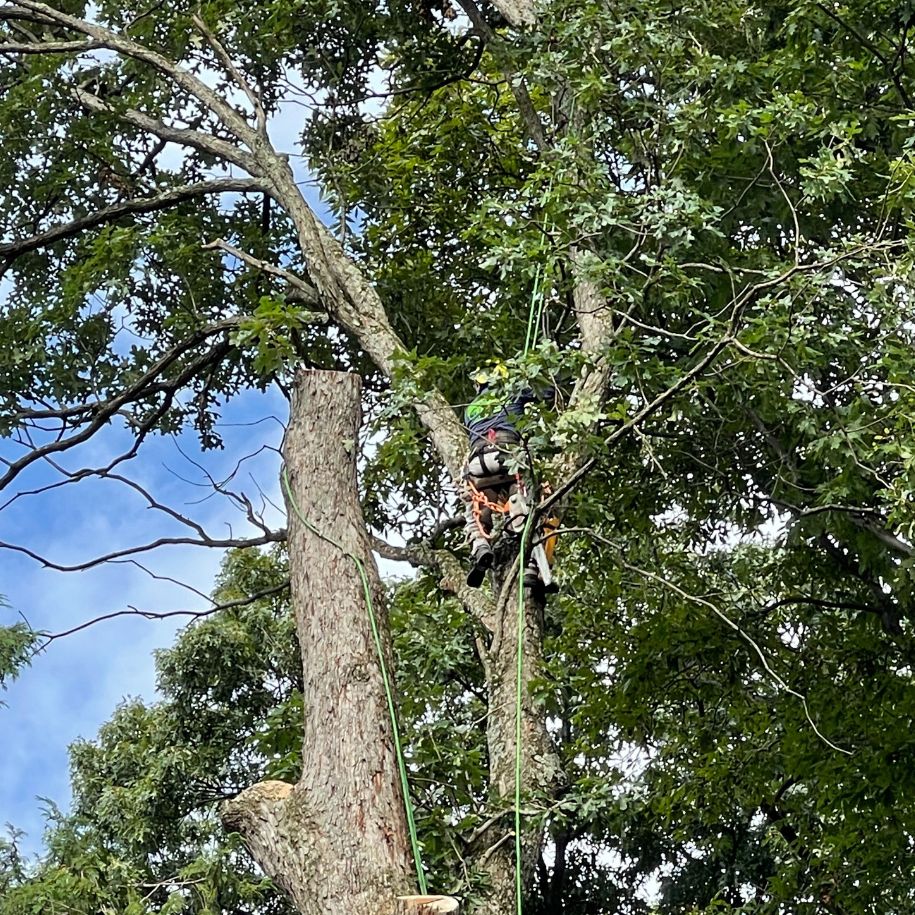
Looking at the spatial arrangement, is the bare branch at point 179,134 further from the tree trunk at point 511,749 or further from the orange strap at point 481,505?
the tree trunk at point 511,749

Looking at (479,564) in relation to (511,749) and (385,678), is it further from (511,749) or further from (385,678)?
(385,678)

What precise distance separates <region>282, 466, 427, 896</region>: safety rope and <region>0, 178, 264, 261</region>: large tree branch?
3.27m

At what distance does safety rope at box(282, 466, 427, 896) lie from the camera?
4.02m

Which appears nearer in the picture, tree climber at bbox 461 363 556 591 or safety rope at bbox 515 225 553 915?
safety rope at bbox 515 225 553 915

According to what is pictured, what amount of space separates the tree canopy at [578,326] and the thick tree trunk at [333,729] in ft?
1.78

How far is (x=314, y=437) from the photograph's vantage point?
505cm

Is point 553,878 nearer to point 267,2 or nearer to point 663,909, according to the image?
point 663,909

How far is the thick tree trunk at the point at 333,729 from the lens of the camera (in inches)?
154

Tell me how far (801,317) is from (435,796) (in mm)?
2583

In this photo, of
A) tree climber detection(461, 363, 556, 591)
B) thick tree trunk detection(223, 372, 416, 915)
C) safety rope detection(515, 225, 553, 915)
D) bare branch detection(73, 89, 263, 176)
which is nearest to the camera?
thick tree trunk detection(223, 372, 416, 915)

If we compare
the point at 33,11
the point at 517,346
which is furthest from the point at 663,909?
the point at 33,11

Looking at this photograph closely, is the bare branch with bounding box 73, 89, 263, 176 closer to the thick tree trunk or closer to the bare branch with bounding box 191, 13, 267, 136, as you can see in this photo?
the bare branch with bounding box 191, 13, 267, 136

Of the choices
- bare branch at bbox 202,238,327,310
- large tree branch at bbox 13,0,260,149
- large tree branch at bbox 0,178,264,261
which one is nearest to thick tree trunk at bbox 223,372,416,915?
bare branch at bbox 202,238,327,310

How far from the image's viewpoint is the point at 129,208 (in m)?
7.68
